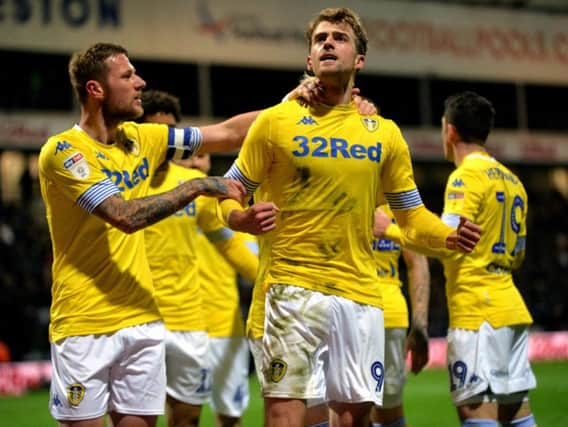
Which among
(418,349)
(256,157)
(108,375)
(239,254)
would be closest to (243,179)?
(256,157)

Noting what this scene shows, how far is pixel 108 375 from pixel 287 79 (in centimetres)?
1661

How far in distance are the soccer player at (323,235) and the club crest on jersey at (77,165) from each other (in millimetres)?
664

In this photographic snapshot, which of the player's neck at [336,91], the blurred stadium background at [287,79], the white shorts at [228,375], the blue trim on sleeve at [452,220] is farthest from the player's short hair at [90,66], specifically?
the blurred stadium background at [287,79]

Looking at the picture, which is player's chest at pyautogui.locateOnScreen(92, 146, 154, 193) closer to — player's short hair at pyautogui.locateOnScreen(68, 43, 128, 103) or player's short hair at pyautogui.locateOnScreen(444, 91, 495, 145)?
player's short hair at pyautogui.locateOnScreen(68, 43, 128, 103)

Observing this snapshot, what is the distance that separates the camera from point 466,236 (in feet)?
15.2

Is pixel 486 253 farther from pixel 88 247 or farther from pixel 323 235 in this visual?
pixel 88 247

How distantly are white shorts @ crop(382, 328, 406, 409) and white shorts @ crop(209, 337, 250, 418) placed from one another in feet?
4.01

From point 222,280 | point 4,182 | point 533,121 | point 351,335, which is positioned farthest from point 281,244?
point 533,121

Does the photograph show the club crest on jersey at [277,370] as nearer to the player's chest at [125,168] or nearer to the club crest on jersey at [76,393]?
the club crest on jersey at [76,393]

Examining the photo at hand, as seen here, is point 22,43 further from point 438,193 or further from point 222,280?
point 222,280

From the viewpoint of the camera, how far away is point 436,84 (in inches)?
869

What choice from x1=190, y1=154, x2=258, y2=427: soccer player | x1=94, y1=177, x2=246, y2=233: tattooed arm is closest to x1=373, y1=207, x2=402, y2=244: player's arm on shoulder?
x1=94, y1=177, x2=246, y2=233: tattooed arm

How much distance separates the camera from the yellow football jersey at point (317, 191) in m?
4.44

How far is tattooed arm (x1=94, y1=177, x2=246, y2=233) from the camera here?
4461 mm
